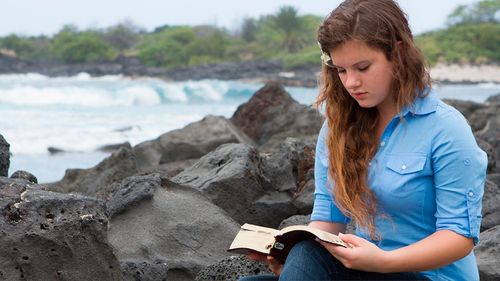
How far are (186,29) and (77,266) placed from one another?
75169 millimetres

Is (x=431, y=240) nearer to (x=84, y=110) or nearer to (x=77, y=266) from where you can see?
(x=77, y=266)

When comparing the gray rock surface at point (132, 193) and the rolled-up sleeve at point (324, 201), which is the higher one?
the rolled-up sleeve at point (324, 201)

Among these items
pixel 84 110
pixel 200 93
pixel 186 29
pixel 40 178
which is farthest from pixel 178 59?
pixel 40 178

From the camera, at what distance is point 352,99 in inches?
110

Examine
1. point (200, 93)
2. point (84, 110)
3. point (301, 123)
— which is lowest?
point (200, 93)

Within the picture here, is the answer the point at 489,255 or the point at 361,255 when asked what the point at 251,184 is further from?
the point at 361,255

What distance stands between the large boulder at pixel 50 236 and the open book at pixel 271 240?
31.8 inches

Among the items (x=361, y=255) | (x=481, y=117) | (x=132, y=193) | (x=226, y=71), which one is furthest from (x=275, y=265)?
(x=226, y=71)

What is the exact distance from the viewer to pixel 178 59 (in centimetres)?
6644

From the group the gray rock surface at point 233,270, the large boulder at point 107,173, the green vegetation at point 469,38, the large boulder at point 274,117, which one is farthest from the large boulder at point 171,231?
the green vegetation at point 469,38

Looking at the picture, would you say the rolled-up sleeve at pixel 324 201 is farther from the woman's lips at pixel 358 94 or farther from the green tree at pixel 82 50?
the green tree at pixel 82 50

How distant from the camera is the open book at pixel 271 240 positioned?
2.54 metres

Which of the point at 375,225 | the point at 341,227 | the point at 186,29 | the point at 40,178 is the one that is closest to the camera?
the point at 375,225

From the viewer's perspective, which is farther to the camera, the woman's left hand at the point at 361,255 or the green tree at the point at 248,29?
the green tree at the point at 248,29
